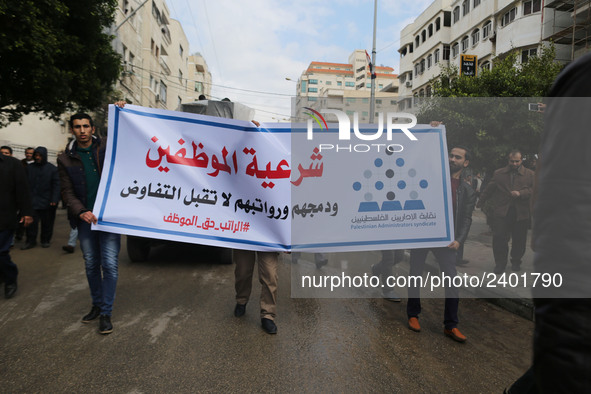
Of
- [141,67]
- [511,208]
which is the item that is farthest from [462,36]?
[511,208]

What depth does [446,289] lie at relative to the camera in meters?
3.88

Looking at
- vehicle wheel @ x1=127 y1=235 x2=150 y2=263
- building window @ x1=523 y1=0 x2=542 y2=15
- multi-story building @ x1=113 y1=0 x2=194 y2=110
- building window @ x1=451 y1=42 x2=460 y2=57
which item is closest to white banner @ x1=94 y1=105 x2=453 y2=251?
vehicle wheel @ x1=127 y1=235 x2=150 y2=263

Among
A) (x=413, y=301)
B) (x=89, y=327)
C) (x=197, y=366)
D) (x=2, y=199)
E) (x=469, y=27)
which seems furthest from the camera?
(x=469, y=27)

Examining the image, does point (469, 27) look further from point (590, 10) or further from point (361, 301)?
point (361, 301)

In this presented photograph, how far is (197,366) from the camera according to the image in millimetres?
3027

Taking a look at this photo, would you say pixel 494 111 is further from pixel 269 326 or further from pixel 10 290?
pixel 10 290

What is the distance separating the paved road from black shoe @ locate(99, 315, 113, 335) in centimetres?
7

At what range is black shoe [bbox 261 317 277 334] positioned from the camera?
376 cm

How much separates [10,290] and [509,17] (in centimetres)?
3051

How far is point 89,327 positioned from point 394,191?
3167mm

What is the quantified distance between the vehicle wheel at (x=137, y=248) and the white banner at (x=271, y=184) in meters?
2.71

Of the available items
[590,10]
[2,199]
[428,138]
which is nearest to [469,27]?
[590,10]

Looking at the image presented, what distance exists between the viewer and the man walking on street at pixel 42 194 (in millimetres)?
7625

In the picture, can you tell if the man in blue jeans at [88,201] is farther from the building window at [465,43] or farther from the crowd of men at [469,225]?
the building window at [465,43]
